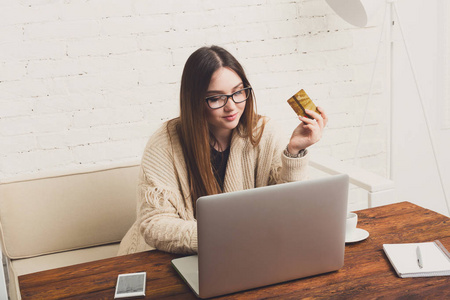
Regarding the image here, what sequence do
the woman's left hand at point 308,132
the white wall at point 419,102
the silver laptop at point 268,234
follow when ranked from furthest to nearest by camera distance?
the white wall at point 419,102
the woman's left hand at point 308,132
the silver laptop at point 268,234

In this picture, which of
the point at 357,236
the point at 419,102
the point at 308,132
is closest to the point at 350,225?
the point at 357,236

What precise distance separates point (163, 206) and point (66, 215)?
0.68 meters

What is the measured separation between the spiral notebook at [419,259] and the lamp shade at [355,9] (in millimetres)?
1271

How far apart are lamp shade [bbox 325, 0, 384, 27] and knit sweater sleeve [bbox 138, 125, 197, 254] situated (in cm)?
114

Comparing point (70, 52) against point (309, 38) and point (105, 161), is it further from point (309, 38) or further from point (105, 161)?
point (309, 38)

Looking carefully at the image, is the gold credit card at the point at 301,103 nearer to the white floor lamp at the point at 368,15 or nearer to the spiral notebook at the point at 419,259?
the spiral notebook at the point at 419,259

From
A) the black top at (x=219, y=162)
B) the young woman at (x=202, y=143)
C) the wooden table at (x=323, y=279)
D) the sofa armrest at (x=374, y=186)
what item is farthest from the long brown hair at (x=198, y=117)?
the sofa armrest at (x=374, y=186)

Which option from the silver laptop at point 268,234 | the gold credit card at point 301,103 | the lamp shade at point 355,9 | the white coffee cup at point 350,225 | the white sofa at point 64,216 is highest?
the lamp shade at point 355,9

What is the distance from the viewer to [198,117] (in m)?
1.68

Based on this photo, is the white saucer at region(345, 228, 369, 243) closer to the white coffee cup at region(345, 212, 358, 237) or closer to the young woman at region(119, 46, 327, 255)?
the white coffee cup at region(345, 212, 358, 237)

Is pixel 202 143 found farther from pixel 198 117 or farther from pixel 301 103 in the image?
pixel 301 103

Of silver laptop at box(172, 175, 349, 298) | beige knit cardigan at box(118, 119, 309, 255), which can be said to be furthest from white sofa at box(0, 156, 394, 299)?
silver laptop at box(172, 175, 349, 298)

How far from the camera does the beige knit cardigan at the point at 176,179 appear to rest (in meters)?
1.43

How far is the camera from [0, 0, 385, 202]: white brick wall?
86.1 inches
